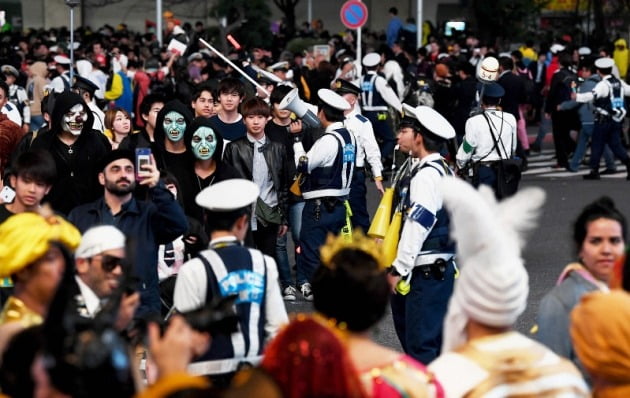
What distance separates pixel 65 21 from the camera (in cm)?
4431

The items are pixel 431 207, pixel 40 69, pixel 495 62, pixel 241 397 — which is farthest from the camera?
pixel 40 69

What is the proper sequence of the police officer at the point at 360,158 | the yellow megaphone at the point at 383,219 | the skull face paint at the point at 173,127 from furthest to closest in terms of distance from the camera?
the police officer at the point at 360,158 → the skull face paint at the point at 173,127 → the yellow megaphone at the point at 383,219

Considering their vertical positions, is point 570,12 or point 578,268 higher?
point 570,12

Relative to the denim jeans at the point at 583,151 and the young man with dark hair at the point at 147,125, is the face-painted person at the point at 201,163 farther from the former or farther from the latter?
the denim jeans at the point at 583,151

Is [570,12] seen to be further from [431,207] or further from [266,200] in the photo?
[431,207]

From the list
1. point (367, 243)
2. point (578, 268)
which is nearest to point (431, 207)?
point (578, 268)

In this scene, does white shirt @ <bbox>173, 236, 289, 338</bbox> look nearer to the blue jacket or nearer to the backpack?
the blue jacket

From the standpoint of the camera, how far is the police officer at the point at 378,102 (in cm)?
2077

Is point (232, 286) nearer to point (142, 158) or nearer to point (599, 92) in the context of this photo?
point (142, 158)

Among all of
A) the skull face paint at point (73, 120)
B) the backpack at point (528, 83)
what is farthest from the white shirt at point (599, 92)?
the skull face paint at point (73, 120)

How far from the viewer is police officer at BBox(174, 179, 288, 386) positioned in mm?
5965

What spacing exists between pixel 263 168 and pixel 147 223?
389 centimetres

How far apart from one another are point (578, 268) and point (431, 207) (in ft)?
8.70

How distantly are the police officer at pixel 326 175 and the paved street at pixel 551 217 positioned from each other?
2.09 ft
